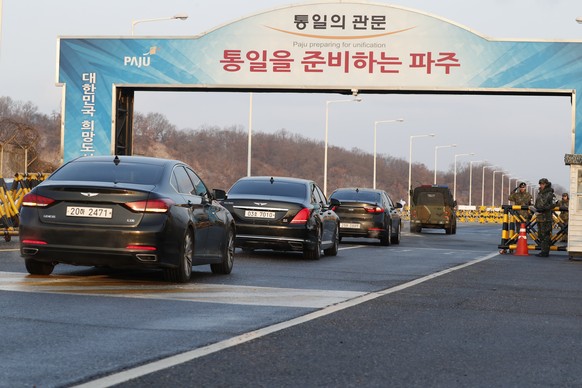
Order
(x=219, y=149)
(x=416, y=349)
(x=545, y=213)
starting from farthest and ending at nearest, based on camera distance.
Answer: (x=219, y=149) < (x=545, y=213) < (x=416, y=349)

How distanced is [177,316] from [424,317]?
2184mm

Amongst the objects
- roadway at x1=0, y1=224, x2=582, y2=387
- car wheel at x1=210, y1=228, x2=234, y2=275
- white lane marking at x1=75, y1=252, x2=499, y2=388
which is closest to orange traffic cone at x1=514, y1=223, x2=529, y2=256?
roadway at x1=0, y1=224, x2=582, y2=387

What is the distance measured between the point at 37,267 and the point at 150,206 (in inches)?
69.1

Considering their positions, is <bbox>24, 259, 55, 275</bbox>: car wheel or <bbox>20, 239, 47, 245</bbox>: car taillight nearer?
<bbox>20, 239, 47, 245</bbox>: car taillight

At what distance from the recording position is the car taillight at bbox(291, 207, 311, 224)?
1939cm

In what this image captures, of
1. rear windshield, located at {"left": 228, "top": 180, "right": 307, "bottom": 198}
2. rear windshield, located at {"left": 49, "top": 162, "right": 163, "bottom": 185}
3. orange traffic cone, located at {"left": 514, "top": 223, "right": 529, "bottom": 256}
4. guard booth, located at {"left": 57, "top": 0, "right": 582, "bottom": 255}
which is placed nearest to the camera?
rear windshield, located at {"left": 49, "top": 162, "right": 163, "bottom": 185}

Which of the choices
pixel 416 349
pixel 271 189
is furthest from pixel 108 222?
pixel 271 189

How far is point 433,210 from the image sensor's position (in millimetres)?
53125

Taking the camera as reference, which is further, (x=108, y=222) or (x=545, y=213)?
(x=545, y=213)

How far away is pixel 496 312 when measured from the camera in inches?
425

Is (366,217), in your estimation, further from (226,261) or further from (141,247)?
(141,247)

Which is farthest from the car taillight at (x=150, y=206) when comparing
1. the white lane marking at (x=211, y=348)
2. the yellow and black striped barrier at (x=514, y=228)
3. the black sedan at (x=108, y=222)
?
the yellow and black striped barrier at (x=514, y=228)

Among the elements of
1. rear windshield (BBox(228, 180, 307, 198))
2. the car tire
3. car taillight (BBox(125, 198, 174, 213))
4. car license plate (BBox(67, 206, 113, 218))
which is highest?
rear windshield (BBox(228, 180, 307, 198))

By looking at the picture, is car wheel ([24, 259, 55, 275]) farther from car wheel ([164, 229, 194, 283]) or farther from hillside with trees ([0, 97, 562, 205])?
hillside with trees ([0, 97, 562, 205])
